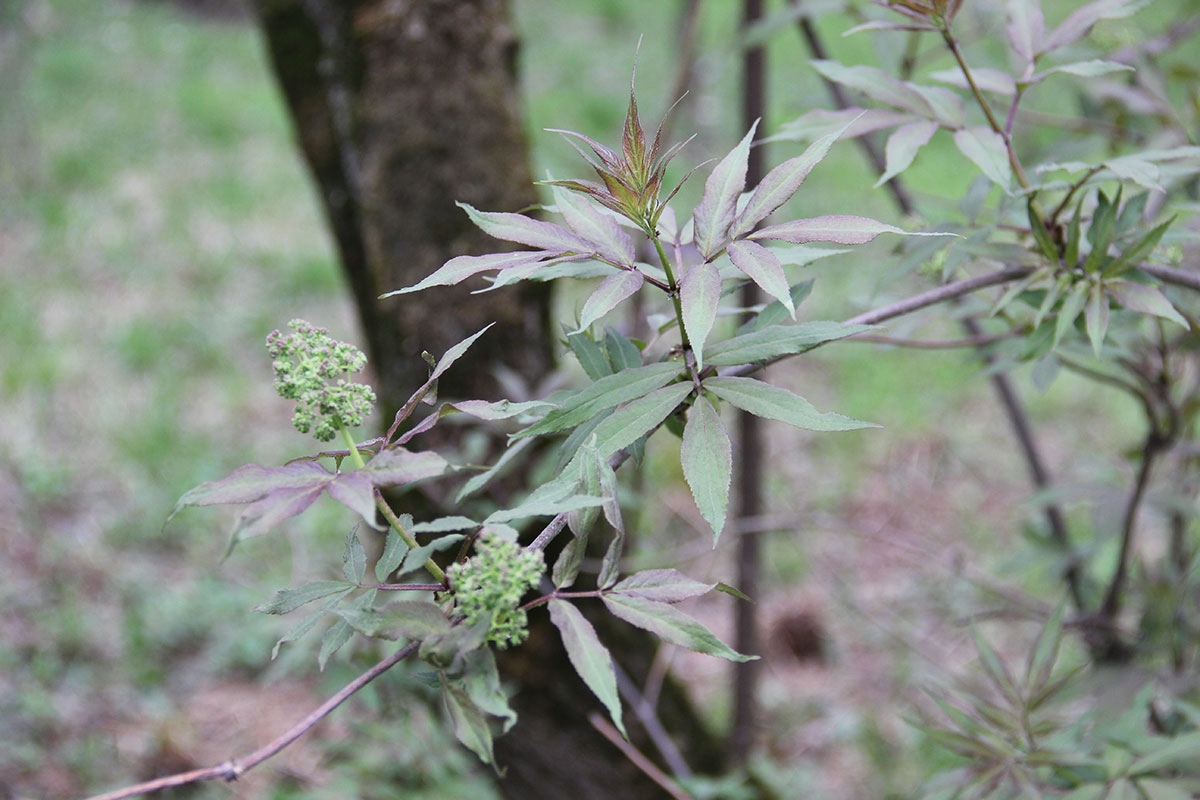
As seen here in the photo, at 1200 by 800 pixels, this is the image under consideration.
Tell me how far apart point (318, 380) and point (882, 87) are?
533mm

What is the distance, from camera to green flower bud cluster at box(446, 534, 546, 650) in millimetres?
492

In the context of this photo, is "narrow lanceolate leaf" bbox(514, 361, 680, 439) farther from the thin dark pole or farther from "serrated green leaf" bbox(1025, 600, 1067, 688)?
the thin dark pole

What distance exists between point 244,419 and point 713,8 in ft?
14.5

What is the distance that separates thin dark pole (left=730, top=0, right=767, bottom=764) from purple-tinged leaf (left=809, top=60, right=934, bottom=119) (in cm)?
61

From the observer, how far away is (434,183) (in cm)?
136

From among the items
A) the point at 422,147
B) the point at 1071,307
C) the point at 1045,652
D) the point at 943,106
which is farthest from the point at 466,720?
the point at 422,147

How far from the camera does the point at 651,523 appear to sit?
262 cm

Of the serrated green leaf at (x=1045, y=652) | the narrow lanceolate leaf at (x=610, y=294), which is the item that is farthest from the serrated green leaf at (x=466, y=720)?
the serrated green leaf at (x=1045, y=652)

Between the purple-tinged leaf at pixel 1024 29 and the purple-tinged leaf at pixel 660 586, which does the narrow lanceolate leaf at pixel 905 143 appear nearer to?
the purple-tinged leaf at pixel 1024 29

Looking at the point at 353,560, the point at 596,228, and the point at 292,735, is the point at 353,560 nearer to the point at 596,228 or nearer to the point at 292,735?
the point at 292,735

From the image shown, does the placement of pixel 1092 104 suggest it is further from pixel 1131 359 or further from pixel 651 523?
pixel 651 523

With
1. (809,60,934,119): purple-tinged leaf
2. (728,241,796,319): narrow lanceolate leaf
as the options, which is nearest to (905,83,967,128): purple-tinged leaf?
(809,60,934,119): purple-tinged leaf

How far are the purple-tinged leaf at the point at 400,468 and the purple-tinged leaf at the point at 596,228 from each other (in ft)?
0.59

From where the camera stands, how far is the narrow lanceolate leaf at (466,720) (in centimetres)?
51
